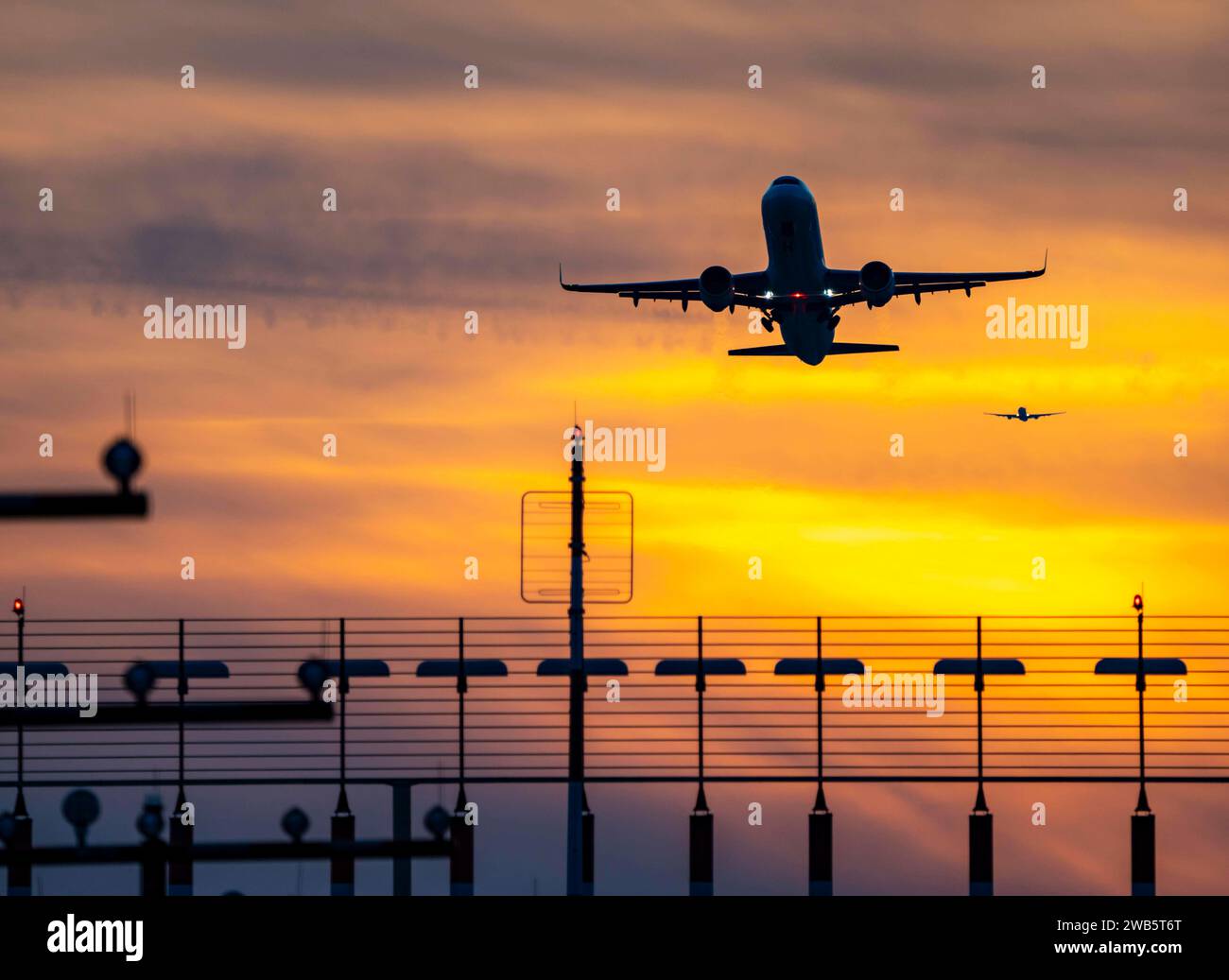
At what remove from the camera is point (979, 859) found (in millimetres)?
57219

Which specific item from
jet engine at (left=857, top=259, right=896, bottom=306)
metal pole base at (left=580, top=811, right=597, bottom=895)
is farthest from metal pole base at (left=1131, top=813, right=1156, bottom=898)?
jet engine at (left=857, top=259, right=896, bottom=306)

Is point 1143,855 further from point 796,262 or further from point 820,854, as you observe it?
point 796,262

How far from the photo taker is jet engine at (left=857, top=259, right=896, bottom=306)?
249ft

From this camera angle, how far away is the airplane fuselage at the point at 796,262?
7531cm

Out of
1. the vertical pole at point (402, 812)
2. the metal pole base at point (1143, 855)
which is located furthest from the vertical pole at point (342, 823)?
the metal pole base at point (1143, 855)

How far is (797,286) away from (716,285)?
506cm

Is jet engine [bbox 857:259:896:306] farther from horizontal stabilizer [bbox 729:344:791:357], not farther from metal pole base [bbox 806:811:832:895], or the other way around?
metal pole base [bbox 806:811:832:895]

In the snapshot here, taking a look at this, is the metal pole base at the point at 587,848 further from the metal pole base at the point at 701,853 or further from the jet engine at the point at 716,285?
the jet engine at the point at 716,285

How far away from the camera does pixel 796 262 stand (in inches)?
3014

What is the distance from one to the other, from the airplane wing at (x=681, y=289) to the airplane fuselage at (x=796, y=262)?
4.25 feet

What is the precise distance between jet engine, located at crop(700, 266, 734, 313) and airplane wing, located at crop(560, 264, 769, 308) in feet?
9.91

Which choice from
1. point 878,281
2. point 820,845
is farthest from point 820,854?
point 878,281
